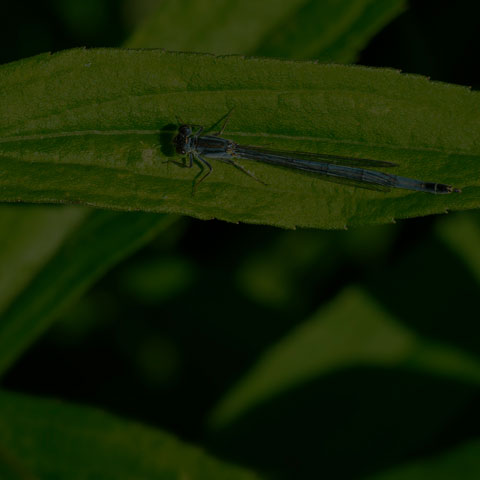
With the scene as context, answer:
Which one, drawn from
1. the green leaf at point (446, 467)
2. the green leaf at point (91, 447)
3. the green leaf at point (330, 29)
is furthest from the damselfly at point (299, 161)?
the green leaf at point (446, 467)

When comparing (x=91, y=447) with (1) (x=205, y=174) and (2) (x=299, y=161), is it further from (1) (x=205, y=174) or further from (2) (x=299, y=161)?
(2) (x=299, y=161)

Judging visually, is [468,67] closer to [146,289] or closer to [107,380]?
[146,289]

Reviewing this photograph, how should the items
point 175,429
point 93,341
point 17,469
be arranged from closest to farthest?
point 17,469 → point 175,429 → point 93,341

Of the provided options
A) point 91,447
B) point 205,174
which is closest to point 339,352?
point 205,174

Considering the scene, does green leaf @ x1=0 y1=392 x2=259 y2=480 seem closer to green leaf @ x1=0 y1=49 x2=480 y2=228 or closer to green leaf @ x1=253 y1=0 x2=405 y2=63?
green leaf @ x1=0 y1=49 x2=480 y2=228

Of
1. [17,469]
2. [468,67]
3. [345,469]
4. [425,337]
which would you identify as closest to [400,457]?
[345,469]

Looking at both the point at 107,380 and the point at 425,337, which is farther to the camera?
the point at 107,380

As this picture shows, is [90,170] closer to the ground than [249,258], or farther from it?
closer to the ground
